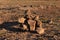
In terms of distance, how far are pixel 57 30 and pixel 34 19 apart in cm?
223

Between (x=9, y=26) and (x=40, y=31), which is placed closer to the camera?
(x=40, y=31)

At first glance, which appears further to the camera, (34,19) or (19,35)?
(34,19)

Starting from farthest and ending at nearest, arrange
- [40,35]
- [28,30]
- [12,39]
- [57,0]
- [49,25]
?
[57,0], [49,25], [28,30], [40,35], [12,39]

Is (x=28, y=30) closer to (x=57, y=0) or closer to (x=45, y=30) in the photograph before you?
(x=45, y=30)

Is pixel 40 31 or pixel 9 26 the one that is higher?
pixel 40 31

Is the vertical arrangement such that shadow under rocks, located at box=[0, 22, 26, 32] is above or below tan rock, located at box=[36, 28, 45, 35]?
below

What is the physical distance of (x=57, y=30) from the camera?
18797 millimetres

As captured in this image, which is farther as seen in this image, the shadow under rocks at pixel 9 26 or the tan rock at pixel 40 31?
the shadow under rocks at pixel 9 26

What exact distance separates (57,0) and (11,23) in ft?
78.8

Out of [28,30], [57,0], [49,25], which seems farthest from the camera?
[57,0]

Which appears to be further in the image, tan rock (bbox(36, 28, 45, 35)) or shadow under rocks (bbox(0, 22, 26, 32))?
shadow under rocks (bbox(0, 22, 26, 32))

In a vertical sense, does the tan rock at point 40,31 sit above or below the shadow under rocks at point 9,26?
above

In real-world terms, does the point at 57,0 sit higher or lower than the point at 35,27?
lower

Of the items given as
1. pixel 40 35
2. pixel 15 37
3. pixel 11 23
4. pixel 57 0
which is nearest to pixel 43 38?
pixel 40 35
